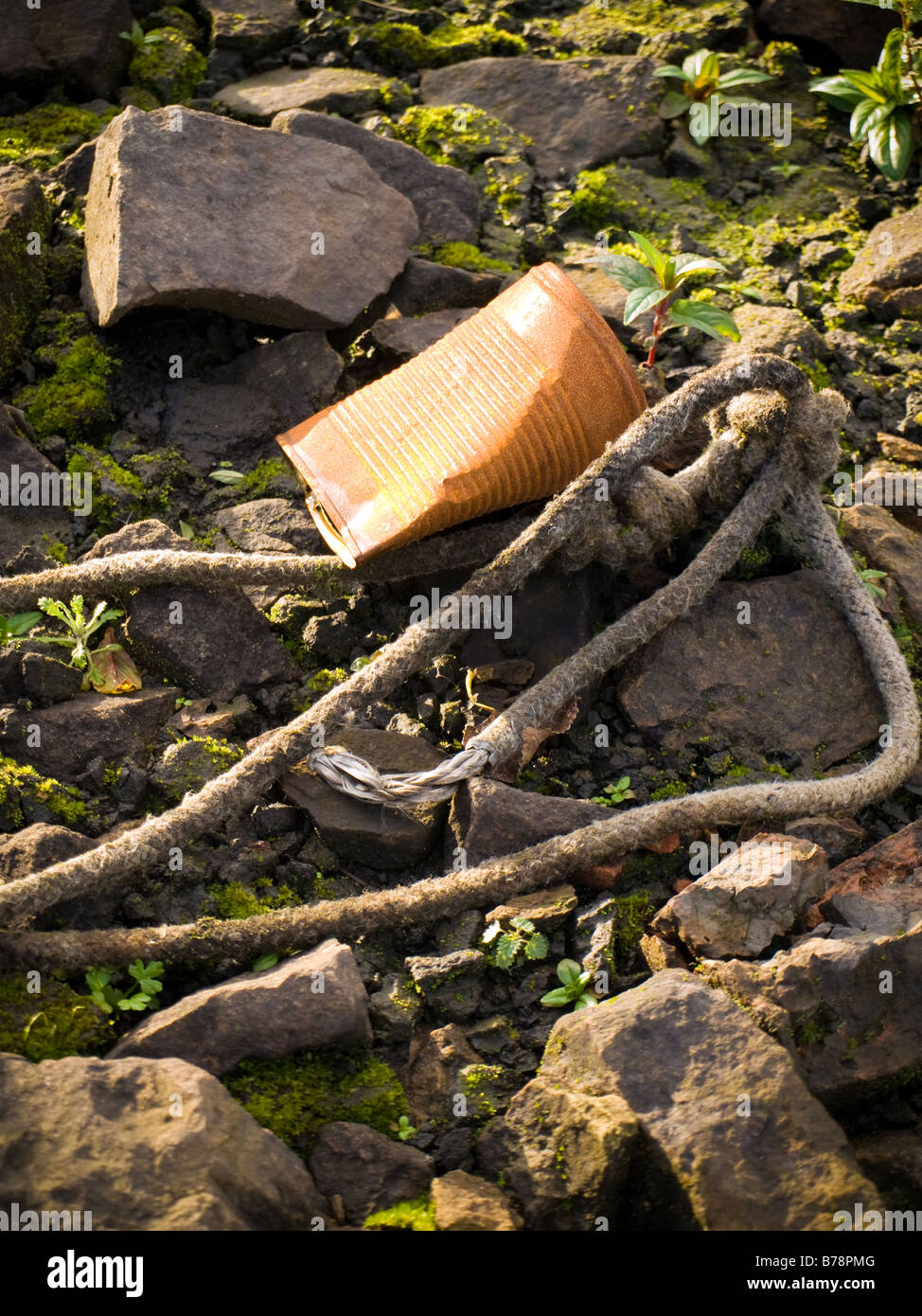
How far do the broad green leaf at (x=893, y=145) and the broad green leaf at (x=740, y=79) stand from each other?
0.51 metres

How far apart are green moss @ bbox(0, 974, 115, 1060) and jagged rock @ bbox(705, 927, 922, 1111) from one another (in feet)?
4.21

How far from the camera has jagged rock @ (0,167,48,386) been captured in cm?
333

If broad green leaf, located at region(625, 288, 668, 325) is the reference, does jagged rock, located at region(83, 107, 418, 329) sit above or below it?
above

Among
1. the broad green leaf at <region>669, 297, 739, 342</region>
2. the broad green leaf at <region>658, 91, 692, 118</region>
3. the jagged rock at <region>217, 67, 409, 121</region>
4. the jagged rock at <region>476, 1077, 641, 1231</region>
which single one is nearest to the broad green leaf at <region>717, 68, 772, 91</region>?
the broad green leaf at <region>658, 91, 692, 118</region>

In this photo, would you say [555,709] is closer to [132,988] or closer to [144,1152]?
[132,988]

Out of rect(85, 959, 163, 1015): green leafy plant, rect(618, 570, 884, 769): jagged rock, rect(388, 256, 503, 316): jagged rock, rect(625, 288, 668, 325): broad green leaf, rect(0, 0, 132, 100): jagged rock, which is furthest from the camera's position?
rect(0, 0, 132, 100): jagged rock

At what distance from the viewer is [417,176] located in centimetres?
391

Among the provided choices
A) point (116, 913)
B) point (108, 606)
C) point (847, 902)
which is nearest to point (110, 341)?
point (108, 606)

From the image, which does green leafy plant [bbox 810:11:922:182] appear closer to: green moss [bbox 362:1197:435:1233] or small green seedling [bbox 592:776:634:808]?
small green seedling [bbox 592:776:634:808]

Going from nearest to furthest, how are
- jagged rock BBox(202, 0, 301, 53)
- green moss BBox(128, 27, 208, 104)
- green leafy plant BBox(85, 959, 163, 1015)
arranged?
green leafy plant BBox(85, 959, 163, 1015) → green moss BBox(128, 27, 208, 104) → jagged rock BBox(202, 0, 301, 53)

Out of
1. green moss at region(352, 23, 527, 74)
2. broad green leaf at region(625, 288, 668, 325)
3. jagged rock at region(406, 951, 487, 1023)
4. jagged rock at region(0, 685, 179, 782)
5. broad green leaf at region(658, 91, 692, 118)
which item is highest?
green moss at region(352, 23, 527, 74)

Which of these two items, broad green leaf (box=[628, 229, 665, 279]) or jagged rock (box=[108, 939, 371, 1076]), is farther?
broad green leaf (box=[628, 229, 665, 279])

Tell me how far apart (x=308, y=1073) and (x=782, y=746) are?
142 cm
